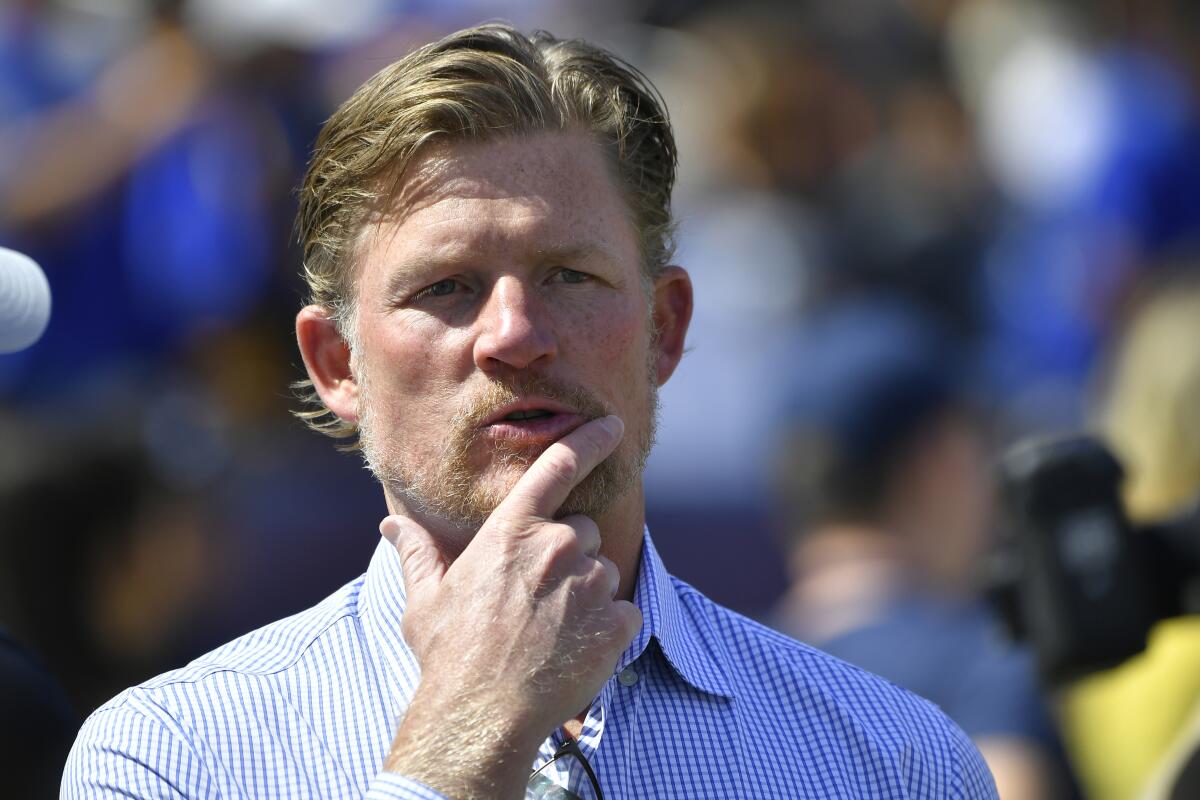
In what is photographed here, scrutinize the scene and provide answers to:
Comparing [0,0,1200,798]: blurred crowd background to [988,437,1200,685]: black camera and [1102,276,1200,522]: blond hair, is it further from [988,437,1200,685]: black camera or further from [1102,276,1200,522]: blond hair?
[988,437,1200,685]: black camera

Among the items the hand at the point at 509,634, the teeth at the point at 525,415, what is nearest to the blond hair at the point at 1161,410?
the teeth at the point at 525,415

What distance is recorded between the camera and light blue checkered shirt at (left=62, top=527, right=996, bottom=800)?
2.27 m

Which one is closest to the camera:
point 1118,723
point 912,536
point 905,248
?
point 1118,723

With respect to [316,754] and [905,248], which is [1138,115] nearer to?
[905,248]

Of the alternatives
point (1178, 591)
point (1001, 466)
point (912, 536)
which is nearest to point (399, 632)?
point (1001, 466)

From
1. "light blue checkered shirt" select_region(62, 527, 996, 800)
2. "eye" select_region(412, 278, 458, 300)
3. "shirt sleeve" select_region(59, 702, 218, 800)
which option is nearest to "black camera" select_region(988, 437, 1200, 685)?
"light blue checkered shirt" select_region(62, 527, 996, 800)

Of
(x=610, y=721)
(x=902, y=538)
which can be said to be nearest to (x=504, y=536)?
(x=610, y=721)

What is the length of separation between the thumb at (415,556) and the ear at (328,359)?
324mm

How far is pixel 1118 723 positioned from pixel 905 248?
3.13m

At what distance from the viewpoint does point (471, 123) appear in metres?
2.52

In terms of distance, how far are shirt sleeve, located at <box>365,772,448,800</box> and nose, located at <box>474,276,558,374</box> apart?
63cm

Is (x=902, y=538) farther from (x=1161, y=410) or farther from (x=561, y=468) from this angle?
(x=561, y=468)

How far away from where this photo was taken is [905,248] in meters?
6.93

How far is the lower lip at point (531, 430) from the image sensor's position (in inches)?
95.8
